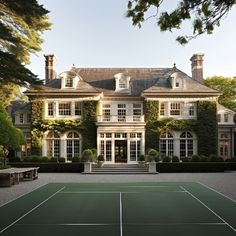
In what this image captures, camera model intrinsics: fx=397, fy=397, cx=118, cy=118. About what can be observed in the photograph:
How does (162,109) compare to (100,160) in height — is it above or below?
above

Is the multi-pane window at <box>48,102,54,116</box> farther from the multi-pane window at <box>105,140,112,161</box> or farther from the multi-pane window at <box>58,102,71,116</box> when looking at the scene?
the multi-pane window at <box>105,140,112,161</box>

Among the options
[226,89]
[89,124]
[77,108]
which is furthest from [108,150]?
[226,89]

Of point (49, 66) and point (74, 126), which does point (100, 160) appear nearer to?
point (74, 126)

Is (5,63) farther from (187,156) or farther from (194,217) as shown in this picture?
(187,156)

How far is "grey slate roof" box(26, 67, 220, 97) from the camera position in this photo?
Answer: 38156mm

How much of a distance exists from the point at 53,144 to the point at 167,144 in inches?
429

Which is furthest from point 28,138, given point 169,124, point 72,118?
point 169,124

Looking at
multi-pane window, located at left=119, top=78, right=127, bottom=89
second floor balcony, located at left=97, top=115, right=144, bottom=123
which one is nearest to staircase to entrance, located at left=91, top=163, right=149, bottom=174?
second floor balcony, located at left=97, top=115, right=144, bottom=123

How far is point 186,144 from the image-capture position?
124 ft

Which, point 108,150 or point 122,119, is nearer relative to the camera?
point 108,150

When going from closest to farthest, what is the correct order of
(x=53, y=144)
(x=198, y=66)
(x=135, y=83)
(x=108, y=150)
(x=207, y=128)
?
(x=108, y=150), (x=207, y=128), (x=53, y=144), (x=135, y=83), (x=198, y=66)

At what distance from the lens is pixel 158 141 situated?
124 ft

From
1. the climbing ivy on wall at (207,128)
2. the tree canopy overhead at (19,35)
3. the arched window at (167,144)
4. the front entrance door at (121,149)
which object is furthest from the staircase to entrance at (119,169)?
the tree canopy overhead at (19,35)

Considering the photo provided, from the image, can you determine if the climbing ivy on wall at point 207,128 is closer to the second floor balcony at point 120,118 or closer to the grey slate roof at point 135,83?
the grey slate roof at point 135,83
